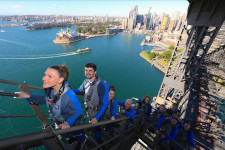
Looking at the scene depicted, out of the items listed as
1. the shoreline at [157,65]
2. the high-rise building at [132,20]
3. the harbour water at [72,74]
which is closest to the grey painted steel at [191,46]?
the harbour water at [72,74]

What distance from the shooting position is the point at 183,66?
3.81 m

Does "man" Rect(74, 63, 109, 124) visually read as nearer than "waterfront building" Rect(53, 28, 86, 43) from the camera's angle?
Yes

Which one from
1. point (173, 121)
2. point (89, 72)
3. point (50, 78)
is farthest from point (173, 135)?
point (50, 78)

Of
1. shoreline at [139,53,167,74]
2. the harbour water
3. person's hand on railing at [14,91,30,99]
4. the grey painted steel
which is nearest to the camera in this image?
person's hand on railing at [14,91,30,99]

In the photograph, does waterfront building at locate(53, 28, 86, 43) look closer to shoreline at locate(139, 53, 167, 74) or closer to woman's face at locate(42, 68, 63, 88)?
shoreline at locate(139, 53, 167, 74)

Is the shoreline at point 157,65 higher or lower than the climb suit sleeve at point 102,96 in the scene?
lower

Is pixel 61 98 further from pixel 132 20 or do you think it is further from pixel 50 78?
pixel 132 20

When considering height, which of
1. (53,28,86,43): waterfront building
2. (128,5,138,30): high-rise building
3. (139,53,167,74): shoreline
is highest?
(128,5,138,30): high-rise building

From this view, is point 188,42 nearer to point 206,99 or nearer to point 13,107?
point 206,99

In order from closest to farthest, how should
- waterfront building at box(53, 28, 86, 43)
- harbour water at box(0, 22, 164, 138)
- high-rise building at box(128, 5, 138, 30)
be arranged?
harbour water at box(0, 22, 164, 138)
waterfront building at box(53, 28, 86, 43)
high-rise building at box(128, 5, 138, 30)

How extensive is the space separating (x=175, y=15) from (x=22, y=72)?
96625mm

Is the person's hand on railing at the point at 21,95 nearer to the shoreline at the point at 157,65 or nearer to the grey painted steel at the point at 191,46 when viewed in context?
the grey painted steel at the point at 191,46

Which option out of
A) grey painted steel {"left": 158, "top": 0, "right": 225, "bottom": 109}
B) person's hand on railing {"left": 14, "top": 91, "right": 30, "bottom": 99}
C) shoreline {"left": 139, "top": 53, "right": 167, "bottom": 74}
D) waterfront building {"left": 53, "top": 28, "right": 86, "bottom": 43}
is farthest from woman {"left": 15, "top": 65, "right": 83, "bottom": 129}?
waterfront building {"left": 53, "top": 28, "right": 86, "bottom": 43}

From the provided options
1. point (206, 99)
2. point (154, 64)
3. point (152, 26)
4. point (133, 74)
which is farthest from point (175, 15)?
point (206, 99)
